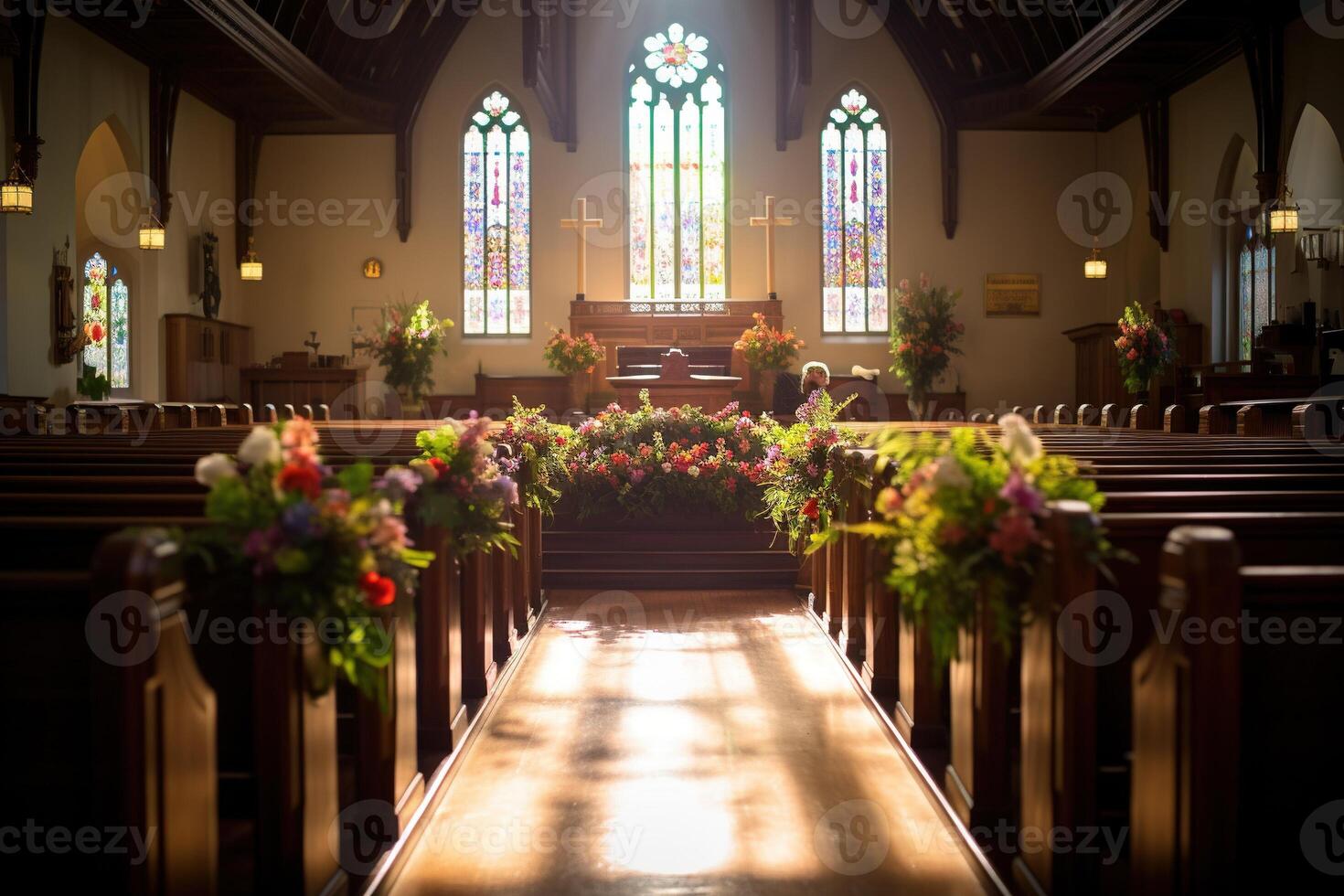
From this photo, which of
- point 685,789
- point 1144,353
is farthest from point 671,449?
point 1144,353

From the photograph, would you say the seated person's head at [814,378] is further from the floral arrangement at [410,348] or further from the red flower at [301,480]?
the red flower at [301,480]

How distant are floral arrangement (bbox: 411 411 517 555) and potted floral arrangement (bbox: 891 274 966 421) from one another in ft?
32.4

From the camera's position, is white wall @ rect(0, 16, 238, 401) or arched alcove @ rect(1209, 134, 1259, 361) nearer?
white wall @ rect(0, 16, 238, 401)

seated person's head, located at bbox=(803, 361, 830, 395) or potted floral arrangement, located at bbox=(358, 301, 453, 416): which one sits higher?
potted floral arrangement, located at bbox=(358, 301, 453, 416)

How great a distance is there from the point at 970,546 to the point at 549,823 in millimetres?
1262

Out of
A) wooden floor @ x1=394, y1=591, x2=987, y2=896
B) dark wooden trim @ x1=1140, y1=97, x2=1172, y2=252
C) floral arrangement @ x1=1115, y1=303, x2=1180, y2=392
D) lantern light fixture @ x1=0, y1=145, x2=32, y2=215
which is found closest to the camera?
wooden floor @ x1=394, y1=591, x2=987, y2=896

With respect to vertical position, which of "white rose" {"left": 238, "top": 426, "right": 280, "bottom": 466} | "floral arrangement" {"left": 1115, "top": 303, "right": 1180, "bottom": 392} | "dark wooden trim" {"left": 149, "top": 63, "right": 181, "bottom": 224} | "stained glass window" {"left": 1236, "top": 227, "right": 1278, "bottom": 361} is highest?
"dark wooden trim" {"left": 149, "top": 63, "right": 181, "bottom": 224}

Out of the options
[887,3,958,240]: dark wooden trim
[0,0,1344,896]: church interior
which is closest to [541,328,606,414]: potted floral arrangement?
[0,0,1344,896]: church interior

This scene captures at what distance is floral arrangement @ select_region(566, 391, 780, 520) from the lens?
659cm

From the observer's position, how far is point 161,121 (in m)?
10.9

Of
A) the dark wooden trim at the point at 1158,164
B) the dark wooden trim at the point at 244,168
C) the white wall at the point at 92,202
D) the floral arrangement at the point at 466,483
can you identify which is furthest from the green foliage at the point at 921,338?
the floral arrangement at the point at 466,483

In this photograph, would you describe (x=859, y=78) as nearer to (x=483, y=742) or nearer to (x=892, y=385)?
(x=892, y=385)

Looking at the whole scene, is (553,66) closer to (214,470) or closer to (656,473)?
(656,473)

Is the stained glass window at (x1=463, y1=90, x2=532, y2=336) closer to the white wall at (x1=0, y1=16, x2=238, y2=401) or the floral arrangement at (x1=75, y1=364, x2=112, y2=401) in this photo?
the white wall at (x1=0, y1=16, x2=238, y2=401)
